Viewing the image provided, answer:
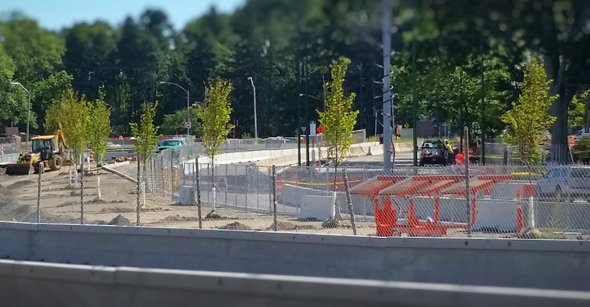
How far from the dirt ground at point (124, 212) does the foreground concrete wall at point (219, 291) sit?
1300cm

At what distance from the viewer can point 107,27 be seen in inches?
354

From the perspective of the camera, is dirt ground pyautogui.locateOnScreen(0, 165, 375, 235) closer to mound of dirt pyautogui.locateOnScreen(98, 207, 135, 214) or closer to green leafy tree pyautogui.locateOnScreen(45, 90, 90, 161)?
mound of dirt pyautogui.locateOnScreen(98, 207, 135, 214)

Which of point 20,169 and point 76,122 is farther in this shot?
point 20,169

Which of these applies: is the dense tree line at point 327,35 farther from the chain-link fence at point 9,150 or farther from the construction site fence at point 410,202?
the chain-link fence at point 9,150

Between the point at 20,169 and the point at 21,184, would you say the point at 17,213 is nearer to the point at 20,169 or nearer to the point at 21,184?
the point at 21,184

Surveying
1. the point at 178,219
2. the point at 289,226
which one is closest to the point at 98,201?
the point at 178,219

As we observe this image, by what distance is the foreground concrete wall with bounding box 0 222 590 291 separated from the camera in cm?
1056

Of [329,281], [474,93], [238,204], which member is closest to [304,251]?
[329,281]

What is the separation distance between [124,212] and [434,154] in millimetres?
32659

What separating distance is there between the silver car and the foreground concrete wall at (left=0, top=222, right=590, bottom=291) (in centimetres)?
873

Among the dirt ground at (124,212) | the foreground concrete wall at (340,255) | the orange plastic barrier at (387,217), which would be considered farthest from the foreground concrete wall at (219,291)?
the dirt ground at (124,212)

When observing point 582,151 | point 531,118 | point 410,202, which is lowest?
point 410,202

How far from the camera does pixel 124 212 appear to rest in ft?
99.8

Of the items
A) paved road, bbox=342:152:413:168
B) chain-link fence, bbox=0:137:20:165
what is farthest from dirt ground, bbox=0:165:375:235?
chain-link fence, bbox=0:137:20:165
